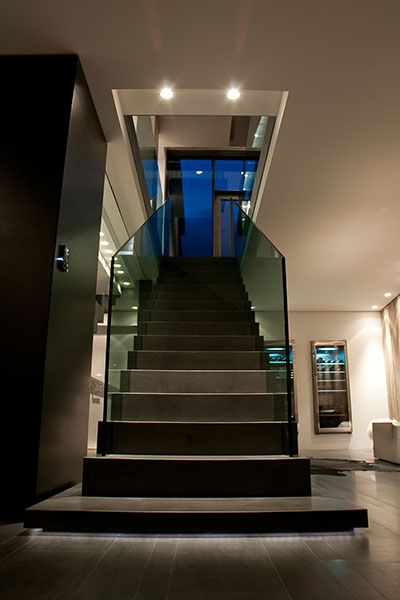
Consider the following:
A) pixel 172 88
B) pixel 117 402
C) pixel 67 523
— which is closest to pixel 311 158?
pixel 172 88

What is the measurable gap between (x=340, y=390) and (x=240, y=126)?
686 cm

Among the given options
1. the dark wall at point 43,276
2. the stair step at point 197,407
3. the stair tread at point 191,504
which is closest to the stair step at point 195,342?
the dark wall at point 43,276

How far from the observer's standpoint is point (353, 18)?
338cm

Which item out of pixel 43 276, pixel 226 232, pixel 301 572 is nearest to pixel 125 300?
pixel 43 276

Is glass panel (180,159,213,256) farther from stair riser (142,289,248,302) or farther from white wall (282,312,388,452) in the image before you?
stair riser (142,289,248,302)

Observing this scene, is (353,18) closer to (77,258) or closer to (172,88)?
(172,88)

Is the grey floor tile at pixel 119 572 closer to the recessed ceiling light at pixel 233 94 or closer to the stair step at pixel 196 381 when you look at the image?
the stair step at pixel 196 381

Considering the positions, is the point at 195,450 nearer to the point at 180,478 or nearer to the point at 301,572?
the point at 180,478

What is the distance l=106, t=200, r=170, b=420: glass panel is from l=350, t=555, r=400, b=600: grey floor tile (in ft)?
6.53

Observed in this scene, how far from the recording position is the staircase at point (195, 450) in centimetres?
248

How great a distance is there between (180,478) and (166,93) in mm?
3402

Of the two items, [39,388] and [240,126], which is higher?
[240,126]

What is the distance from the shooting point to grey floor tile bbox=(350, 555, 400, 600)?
1.76 m

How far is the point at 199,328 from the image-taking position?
17.4 ft
